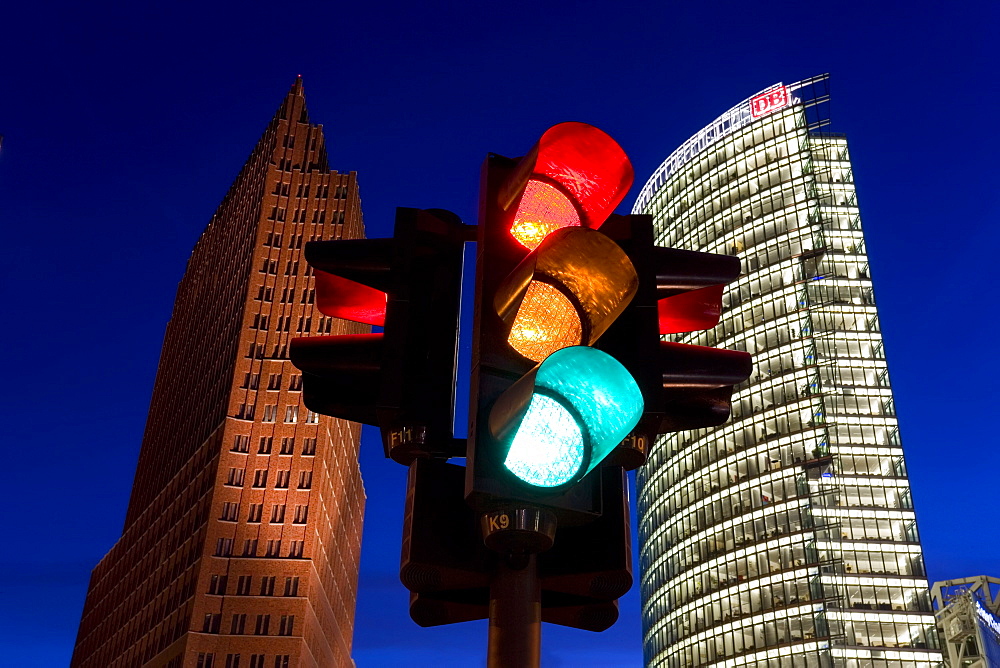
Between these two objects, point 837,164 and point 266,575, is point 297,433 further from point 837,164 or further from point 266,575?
point 837,164

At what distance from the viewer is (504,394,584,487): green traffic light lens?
2854 millimetres

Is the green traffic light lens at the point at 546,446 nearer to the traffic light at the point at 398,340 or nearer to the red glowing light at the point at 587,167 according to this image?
the traffic light at the point at 398,340

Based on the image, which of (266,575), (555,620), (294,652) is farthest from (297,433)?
(555,620)

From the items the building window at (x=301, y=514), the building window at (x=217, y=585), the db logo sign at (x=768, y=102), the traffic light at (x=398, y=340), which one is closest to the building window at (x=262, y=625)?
the building window at (x=217, y=585)

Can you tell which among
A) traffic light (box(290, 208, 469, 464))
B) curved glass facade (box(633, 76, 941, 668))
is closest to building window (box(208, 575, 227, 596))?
curved glass facade (box(633, 76, 941, 668))

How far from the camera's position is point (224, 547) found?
3472 inches

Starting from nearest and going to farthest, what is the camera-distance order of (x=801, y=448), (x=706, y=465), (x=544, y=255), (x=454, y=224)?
1. (x=544, y=255)
2. (x=454, y=224)
3. (x=801, y=448)
4. (x=706, y=465)

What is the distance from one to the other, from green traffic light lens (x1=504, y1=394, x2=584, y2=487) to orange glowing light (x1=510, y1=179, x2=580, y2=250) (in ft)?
3.16

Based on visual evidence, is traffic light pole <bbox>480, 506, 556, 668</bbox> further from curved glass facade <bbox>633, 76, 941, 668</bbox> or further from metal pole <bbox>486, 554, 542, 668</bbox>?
curved glass facade <bbox>633, 76, 941, 668</bbox>

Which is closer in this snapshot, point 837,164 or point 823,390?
point 823,390

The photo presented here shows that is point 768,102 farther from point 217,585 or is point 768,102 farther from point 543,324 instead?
point 543,324

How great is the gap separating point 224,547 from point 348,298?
8996 centimetres

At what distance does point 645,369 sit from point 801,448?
265 ft

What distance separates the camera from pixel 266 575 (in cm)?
8731
